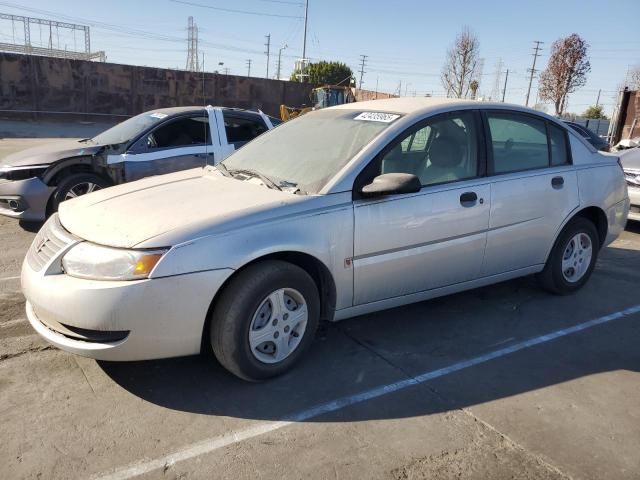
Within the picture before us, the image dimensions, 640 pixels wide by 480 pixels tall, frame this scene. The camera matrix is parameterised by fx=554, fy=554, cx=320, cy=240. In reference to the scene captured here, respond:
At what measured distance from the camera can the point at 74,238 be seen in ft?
10.3

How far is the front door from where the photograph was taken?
3592mm

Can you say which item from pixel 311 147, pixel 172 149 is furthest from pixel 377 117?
pixel 172 149

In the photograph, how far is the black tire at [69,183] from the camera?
6566mm

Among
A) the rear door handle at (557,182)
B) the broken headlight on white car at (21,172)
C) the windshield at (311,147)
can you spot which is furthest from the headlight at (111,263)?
the broken headlight on white car at (21,172)

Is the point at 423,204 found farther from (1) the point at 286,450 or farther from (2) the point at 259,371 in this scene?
(1) the point at 286,450

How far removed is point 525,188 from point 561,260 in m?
0.89

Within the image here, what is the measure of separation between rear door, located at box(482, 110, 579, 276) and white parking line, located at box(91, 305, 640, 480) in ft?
2.10

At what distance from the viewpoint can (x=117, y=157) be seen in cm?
676

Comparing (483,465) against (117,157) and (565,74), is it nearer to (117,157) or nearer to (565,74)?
(117,157)

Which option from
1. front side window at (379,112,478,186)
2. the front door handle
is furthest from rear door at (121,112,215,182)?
the front door handle

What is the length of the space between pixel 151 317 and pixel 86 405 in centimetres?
66

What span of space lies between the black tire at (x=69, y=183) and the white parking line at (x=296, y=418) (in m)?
4.78

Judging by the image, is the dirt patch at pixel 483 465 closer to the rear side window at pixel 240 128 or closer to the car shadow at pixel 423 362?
the car shadow at pixel 423 362

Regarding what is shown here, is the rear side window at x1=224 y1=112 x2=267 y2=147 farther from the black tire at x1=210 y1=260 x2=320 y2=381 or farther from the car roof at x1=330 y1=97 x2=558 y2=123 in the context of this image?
the black tire at x1=210 y1=260 x2=320 y2=381
